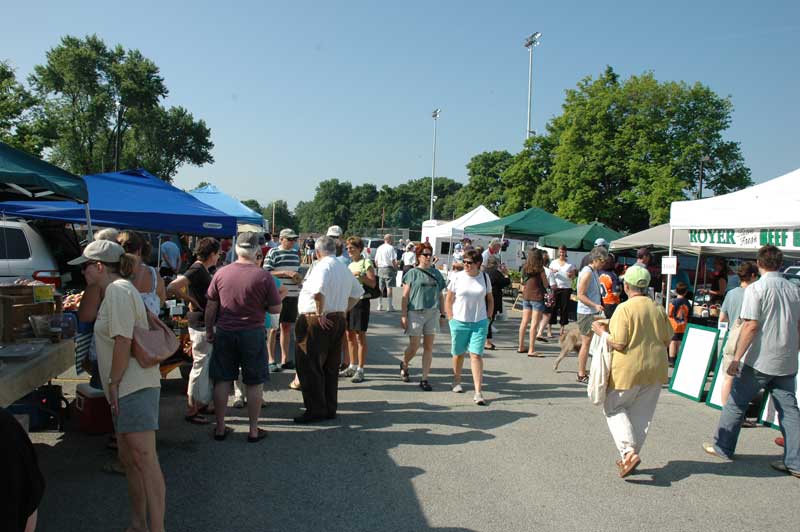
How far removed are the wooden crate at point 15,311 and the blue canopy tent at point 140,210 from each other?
391 centimetres

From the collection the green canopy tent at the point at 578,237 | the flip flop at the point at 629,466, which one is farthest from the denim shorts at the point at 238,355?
the green canopy tent at the point at 578,237

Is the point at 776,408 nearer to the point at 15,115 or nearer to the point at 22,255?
the point at 22,255

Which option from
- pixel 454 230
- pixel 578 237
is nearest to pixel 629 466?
pixel 578 237

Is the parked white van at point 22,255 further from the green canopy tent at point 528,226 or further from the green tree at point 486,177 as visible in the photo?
the green tree at point 486,177

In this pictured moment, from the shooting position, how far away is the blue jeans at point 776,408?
4.66 meters

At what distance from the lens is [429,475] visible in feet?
14.5

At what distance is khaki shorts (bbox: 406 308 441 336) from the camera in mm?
7113

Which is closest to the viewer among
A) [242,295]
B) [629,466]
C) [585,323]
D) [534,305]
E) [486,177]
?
[629,466]

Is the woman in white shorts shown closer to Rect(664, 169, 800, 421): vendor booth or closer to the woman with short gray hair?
the woman with short gray hair

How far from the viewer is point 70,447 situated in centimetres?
471

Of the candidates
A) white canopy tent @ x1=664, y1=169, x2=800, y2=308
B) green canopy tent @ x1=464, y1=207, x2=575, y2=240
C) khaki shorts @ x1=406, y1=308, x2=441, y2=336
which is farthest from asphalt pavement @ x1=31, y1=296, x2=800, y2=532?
green canopy tent @ x1=464, y1=207, x2=575, y2=240

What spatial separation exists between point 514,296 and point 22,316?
16.2 metres

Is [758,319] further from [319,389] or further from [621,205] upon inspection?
[621,205]

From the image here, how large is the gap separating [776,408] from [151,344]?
5.03 meters
